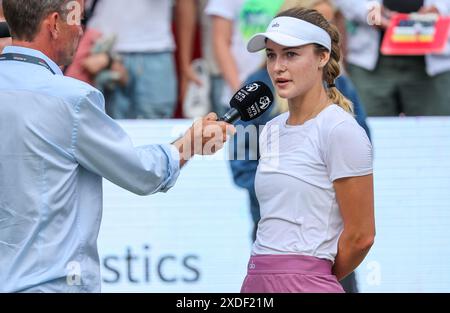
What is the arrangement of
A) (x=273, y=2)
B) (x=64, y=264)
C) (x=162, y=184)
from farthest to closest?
(x=273, y=2)
(x=162, y=184)
(x=64, y=264)

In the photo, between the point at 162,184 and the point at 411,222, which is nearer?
the point at 162,184

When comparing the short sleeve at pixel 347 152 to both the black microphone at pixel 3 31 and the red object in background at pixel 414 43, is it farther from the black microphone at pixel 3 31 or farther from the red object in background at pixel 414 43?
the red object in background at pixel 414 43

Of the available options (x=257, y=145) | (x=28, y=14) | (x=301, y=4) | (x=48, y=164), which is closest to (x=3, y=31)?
(x=28, y=14)

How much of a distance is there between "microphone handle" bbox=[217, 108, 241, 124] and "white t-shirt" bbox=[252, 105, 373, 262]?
0.58 ft

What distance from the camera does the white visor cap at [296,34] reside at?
9.62 ft

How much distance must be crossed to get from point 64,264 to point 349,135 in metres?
0.79

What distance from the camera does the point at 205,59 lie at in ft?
17.1

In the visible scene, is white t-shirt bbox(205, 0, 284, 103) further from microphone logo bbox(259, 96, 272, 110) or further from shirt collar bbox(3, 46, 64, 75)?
shirt collar bbox(3, 46, 64, 75)

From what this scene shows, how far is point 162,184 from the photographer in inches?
112

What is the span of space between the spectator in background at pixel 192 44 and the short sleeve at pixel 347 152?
7.80ft

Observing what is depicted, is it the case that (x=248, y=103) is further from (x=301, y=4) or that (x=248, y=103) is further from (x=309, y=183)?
(x=301, y=4)

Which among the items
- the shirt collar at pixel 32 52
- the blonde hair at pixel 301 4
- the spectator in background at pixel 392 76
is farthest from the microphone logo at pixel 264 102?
the spectator in background at pixel 392 76
